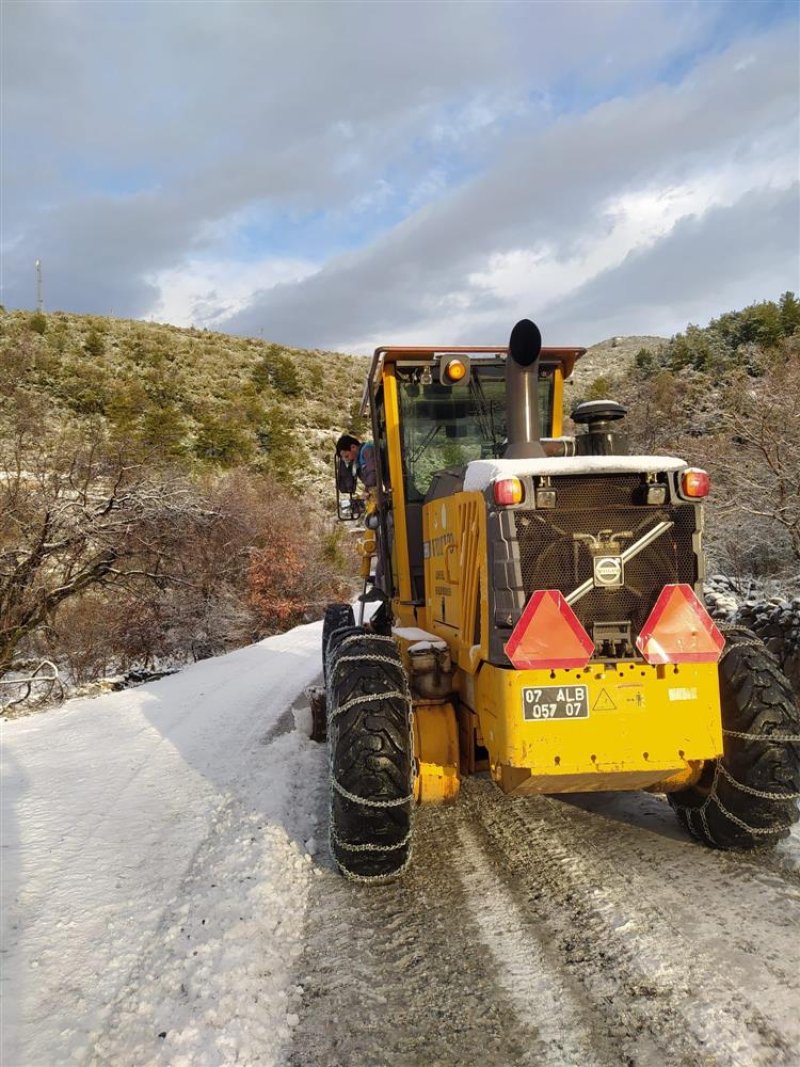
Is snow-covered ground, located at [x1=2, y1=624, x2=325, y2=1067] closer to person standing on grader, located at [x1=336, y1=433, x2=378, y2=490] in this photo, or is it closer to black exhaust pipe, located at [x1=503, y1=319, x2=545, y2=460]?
person standing on grader, located at [x1=336, y1=433, x2=378, y2=490]

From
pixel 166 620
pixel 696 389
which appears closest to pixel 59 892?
pixel 166 620

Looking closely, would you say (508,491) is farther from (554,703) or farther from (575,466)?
(554,703)

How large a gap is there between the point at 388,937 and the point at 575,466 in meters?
2.37

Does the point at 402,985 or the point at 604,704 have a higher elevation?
the point at 604,704

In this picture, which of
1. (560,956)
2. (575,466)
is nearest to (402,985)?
(560,956)

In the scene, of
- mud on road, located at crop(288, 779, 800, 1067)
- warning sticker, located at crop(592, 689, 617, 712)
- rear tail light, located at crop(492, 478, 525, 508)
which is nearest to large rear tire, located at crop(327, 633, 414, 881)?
mud on road, located at crop(288, 779, 800, 1067)

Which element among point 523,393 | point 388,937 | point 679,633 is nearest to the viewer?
point 388,937

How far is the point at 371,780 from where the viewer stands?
353 centimetres

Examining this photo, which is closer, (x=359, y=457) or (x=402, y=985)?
(x=402, y=985)

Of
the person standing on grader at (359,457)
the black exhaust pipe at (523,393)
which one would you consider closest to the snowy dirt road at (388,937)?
the black exhaust pipe at (523,393)

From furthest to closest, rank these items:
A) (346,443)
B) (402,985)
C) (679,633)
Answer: (346,443)
(679,633)
(402,985)

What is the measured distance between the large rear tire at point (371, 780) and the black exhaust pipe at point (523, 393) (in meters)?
1.58

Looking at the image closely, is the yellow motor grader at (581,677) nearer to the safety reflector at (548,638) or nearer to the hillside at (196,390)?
the safety reflector at (548,638)

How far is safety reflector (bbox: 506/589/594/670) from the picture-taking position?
336cm
